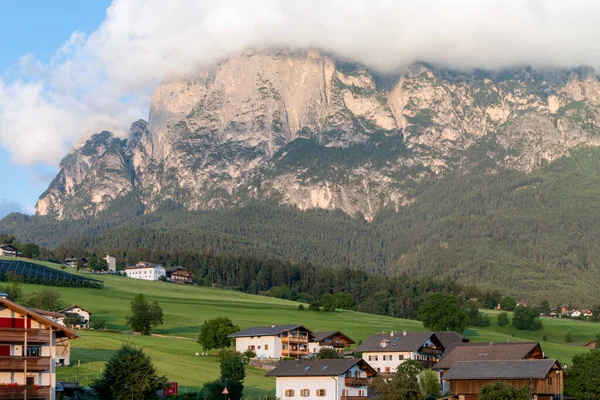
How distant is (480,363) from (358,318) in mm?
77998

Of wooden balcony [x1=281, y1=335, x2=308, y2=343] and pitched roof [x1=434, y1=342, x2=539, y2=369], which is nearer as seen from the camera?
pitched roof [x1=434, y1=342, x2=539, y2=369]

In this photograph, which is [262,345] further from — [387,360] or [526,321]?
[526,321]

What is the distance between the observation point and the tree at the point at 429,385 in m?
100

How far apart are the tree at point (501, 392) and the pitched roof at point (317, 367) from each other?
13996mm

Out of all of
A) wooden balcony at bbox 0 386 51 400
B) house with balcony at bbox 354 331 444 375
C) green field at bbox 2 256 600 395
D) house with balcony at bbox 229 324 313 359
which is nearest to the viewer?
wooden balcony at bbox 0 386 51 400

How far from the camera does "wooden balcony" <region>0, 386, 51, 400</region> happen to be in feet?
189

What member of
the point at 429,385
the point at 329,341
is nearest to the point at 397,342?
the point at 329,341

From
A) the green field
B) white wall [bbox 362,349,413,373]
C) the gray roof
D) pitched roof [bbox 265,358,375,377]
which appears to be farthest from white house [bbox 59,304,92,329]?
the gray roof

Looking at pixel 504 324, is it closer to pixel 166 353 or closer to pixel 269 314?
pixel 269 314

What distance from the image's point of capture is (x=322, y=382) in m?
95.2

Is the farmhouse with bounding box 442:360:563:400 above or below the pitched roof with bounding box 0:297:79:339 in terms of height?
below

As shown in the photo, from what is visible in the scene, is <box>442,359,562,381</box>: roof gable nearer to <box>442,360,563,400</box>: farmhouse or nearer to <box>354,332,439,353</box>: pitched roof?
<box>442,360,563,400</box>: farmhouse

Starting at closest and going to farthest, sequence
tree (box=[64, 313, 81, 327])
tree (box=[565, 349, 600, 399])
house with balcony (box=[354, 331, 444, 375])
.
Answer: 1. tree (box=[565, 349, 600, 399])
2. house with balcony (box=[354, 331, 444, 375])
3. tree (box=[64, 313, 81, 327])

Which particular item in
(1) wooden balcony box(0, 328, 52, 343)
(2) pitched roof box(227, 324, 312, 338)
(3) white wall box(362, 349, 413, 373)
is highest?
(1) wooden balcony box(0, 328, 52, 343)
